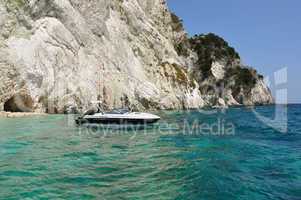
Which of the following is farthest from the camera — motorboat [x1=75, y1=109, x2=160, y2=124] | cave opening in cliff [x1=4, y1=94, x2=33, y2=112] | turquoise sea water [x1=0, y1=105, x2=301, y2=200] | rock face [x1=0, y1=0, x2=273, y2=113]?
rock face [x1=0, y1=0, x2=273, y2=113]

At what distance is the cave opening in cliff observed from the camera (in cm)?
3794

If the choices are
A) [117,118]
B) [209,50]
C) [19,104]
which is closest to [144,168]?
[117,118]

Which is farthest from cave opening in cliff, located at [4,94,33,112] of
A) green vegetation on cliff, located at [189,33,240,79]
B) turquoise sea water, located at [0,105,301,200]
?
green vegetation on cliff, located at [189,33,240,79]

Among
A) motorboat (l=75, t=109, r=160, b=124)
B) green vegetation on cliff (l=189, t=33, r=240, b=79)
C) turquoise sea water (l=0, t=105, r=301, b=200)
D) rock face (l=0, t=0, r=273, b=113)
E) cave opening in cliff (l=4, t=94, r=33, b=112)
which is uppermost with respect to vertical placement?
green vegetation on cliff (l=189, t=33, r=240, b=79)

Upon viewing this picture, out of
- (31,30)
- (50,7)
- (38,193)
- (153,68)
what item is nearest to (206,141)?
(38,193)

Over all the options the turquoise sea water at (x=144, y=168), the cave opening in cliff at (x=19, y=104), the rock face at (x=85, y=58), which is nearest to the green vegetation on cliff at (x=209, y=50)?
the rock face at (x=85, y=58)

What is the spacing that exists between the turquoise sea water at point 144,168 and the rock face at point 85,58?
17516mm

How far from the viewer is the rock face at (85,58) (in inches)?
1532

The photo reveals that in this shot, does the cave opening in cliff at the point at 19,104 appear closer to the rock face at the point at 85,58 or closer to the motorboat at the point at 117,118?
the rock face at the point at 85,58

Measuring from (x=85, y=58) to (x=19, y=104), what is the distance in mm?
11602

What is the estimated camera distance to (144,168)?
13.5 meters

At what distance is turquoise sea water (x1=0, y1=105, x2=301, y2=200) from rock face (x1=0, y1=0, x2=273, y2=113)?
17.5 m

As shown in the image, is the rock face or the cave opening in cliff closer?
the cave opening in cliff

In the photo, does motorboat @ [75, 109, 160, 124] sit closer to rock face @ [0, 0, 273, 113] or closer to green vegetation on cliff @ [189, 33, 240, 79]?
rock face @ [0, 0, 273, 113]
